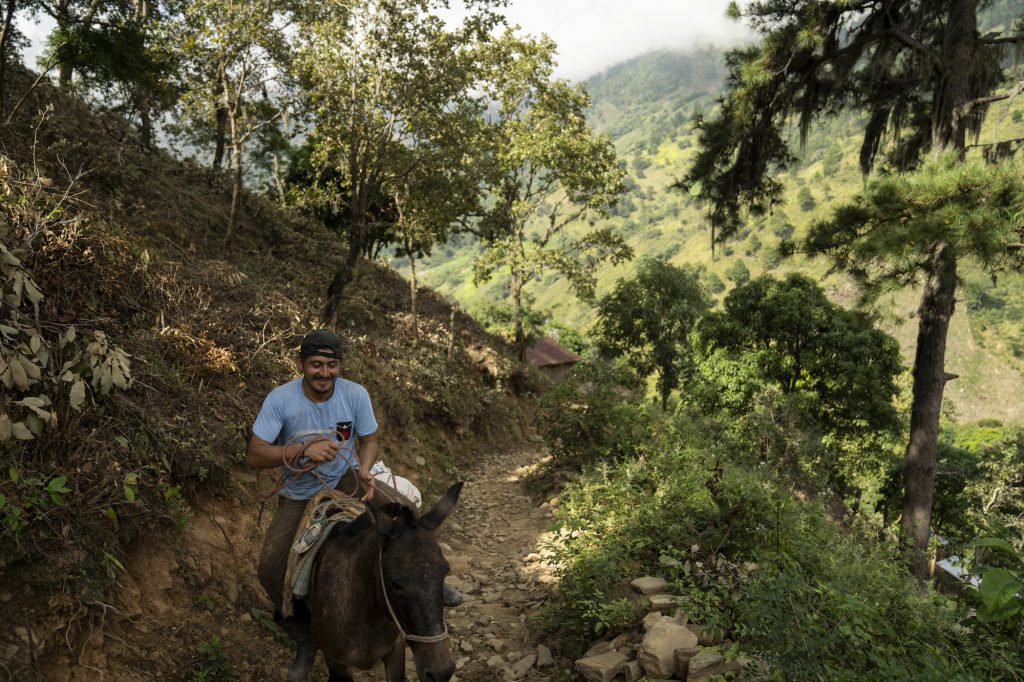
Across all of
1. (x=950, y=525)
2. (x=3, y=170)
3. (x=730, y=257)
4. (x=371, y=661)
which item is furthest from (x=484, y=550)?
(x=730, y=257)

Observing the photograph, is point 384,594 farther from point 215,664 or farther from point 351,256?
point 351,256

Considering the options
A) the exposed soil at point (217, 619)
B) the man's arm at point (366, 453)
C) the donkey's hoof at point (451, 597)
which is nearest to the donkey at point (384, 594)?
the donkey's hoof at point (451, 597)

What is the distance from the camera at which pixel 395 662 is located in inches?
146

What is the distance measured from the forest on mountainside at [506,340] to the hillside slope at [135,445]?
1.2 inches

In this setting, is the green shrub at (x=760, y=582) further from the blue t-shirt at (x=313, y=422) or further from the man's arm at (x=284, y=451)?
the man's arm at (x=284, y=451)

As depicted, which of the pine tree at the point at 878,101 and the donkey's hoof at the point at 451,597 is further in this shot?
the pine tree at the point at 878,101

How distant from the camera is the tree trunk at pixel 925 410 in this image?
1113 cm

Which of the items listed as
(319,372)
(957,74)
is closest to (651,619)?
(319,372)

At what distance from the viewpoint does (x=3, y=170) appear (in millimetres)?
5359

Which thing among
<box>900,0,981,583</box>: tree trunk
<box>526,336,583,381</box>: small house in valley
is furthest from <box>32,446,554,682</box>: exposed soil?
Answer: <box>526,336,583,381</box>: small house in valley

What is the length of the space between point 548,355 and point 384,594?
36.9 meters

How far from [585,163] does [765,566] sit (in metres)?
20.3

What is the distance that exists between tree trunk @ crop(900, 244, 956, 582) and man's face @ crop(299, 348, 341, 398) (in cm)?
1197

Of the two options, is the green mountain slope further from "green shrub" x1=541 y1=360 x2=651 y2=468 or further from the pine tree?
"green shrub" x1=541 y1=360 x2=651 y2=468
